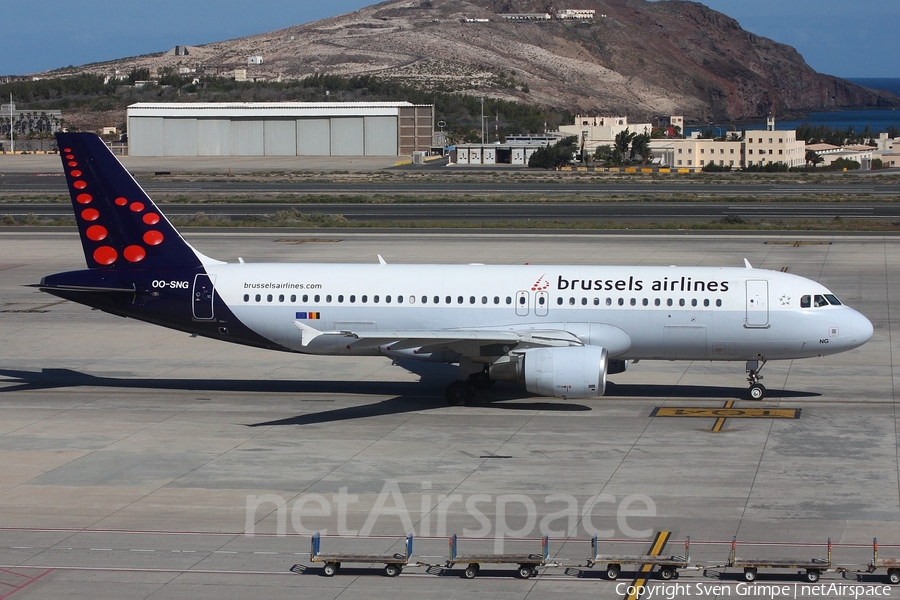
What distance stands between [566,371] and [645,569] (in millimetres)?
10999

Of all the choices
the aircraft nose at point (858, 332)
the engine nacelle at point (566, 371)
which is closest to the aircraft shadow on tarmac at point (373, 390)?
the engine nacelle at point (566, 371)

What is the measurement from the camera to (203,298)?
34062 mm

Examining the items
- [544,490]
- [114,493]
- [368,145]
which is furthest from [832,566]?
[368,145]

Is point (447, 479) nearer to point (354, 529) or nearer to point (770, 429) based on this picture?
point (354, 529)

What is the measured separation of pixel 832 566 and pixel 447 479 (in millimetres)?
9045

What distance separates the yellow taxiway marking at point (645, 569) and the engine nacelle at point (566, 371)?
896 cm

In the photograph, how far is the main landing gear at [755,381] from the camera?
3325cm

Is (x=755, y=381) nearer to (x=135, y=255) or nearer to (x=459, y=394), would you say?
(x=459, y=394)

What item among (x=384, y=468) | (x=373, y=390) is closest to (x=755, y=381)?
(x=373, y=390)

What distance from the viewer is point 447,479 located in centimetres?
2547

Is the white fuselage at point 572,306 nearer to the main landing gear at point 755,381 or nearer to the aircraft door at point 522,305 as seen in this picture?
the aircraft door at point 522,305

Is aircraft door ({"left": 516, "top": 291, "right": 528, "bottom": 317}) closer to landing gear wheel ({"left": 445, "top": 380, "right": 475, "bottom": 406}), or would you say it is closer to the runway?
landing gear wheel ({"left": 445, "top": 380, "right": 475, "bottom": 406})

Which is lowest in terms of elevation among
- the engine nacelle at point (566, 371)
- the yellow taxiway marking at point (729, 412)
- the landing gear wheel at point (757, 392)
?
the yellow taxiway marking at point (729, 412)

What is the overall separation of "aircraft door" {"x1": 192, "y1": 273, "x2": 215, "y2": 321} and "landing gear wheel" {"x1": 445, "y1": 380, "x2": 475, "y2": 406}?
25.6 ft
